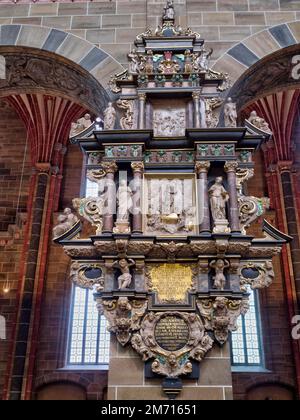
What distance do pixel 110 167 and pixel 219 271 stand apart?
7.46 feet

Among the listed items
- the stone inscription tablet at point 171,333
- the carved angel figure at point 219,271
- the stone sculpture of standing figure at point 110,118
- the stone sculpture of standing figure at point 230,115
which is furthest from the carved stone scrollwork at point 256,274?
the stone sculpture of standing figure at point 110,118

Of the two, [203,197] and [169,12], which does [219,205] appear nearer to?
[203,197]

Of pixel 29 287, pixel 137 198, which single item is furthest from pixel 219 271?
pixel 29 287

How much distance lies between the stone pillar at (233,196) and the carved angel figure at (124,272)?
5.11 feet

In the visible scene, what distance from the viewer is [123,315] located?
6723 mm

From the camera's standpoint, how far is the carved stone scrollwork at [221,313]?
21.7ft

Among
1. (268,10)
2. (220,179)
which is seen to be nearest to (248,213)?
(220,179)

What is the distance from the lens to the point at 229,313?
675 cm

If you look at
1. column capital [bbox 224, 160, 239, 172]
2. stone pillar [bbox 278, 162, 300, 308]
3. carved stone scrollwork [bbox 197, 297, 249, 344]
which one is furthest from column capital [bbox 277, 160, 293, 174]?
carved stone scrollwork [bbox 197, 297, 249, 344]

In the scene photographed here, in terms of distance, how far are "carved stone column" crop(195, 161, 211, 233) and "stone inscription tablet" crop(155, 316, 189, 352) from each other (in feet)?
4.37

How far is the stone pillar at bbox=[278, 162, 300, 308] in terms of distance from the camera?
1377 cm

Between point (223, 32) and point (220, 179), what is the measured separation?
3368mm

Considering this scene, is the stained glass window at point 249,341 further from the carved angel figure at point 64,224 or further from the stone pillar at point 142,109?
the carved angel figure at point 64,224

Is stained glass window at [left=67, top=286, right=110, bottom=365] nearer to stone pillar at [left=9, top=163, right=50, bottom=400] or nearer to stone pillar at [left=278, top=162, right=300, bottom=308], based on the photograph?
stone pillar at [left=9, top=163, right=50, bottom=400]
